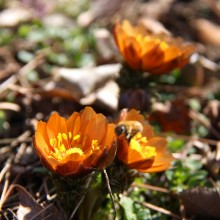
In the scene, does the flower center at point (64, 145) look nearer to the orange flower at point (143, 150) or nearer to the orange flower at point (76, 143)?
the orange flower at point (76, 143)

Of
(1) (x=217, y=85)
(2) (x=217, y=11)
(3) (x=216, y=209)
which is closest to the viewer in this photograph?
(3) (x=216, y=209)

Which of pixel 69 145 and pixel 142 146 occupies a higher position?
pixel 69 145

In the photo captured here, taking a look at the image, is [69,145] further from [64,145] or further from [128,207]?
[128,207]

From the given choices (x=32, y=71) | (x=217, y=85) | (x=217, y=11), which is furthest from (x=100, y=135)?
(x=217, y=11)

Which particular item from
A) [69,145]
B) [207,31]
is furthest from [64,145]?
[207,31]

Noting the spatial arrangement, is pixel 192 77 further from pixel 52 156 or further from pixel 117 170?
pixel 52 156

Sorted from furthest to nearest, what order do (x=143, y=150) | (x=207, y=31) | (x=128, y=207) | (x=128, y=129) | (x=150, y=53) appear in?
(x=207, y=31) < (x=150, y=53) < (x=128, y=207) < (x=143, y=150) < (x=128, y=129)

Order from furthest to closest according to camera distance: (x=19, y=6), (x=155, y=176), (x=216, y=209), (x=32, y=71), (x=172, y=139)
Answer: (x=19, y=6) < (x=32, y=71) < (x=172, y=139) < (x=155, y=176) < (x=216, y=209)
